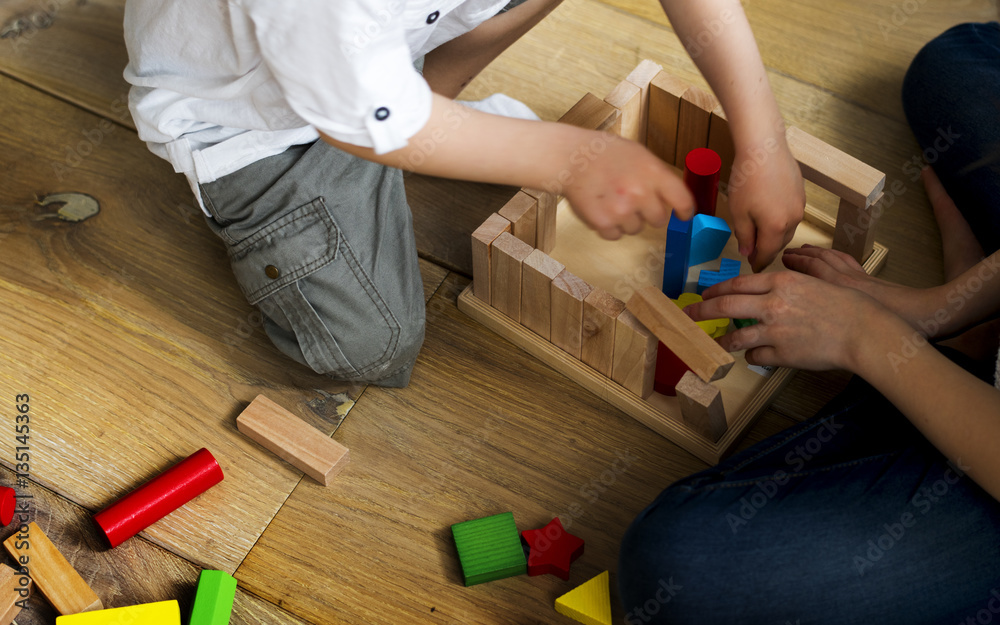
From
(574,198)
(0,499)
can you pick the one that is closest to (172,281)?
(0,499)

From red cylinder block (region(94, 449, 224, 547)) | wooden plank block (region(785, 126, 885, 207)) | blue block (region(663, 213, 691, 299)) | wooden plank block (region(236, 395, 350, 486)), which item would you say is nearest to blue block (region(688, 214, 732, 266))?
blue block (region(663, 213, 691, 299))

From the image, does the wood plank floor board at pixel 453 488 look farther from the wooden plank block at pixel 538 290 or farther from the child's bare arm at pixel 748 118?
the child's bare arm at pixel 748 118

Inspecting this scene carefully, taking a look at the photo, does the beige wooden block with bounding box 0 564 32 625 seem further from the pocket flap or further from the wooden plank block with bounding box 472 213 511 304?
the wooden plank block with bounding box 472 213 511 304

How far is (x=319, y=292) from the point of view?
1.02 m

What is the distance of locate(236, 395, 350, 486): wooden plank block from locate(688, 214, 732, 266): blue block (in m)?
0.46

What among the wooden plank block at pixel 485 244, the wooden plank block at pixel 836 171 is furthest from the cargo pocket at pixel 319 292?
the wooden plank block at pixel 836 171

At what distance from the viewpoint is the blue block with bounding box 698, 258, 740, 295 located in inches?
41.3

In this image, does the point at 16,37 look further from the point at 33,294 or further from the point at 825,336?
the point at 825,336

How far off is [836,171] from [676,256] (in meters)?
0.21

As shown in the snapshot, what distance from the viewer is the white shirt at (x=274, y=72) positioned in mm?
735

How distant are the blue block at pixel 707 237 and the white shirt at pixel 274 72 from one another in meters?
0.36

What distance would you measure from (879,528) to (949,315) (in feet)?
0.88

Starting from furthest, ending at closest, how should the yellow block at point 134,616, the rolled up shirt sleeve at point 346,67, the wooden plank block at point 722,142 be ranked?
the wooden plank block at point 722,142 < the yellow block at point 134,616 < the rolled up shirt sleeve at point 346,67

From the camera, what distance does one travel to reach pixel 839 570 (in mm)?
805
